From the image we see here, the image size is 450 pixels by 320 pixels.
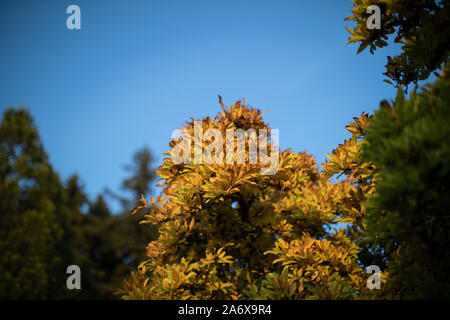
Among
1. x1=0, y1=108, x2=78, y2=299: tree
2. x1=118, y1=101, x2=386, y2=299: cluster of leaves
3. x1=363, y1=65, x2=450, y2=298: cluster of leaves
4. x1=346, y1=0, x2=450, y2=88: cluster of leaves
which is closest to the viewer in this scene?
x1=363, y1=65, x2=450, y2=298: cluster of leaves

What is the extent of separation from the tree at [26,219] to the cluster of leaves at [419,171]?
12.1 m

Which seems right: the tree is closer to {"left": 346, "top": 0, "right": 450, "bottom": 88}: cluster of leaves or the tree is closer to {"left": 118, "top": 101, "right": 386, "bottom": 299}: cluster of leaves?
{"left": 118, "top": 101, "right": 386, "bottom": 299}: cluster of leaves

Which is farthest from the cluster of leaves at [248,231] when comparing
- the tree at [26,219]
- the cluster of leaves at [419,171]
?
the tree at [26,219]

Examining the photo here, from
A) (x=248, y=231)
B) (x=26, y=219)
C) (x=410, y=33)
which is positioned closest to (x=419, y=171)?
(x=410, y=33)

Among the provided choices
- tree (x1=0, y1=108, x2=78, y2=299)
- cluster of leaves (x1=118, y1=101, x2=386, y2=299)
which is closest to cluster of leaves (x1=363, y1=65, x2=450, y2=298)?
cluster of leaves (x1=118, y1=101, x2=386, y2=299)

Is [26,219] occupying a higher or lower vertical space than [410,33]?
lower

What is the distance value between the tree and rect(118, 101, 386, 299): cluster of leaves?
28.4 ft

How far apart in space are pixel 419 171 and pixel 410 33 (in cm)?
226

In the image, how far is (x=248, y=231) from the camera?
13.4ft

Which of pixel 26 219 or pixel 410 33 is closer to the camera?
pixel 410 33

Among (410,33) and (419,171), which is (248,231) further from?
(410,33)

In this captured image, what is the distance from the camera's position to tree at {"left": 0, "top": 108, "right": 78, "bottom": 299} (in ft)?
29.9

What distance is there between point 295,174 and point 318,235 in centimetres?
162
